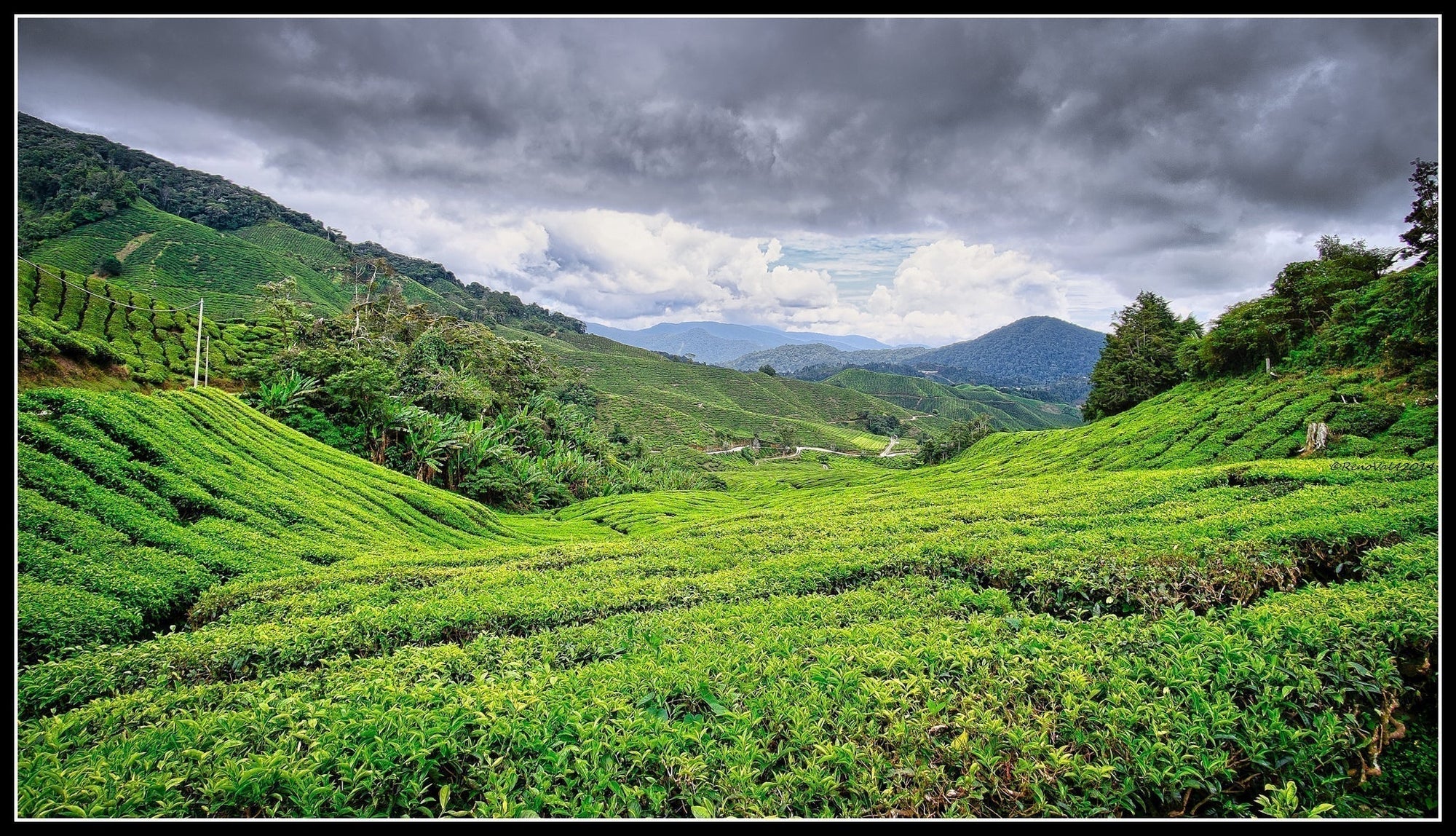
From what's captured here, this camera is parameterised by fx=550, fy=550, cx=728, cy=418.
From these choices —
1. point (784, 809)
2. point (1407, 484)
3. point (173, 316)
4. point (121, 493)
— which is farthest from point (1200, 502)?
point (173, 316)

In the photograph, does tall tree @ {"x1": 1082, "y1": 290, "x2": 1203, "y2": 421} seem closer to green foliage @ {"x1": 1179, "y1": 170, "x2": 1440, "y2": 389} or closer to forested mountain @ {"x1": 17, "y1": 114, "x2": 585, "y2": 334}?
green foliage @ {"x1": 1179, "y1": 170, "x2": 1440, "y2": 389}

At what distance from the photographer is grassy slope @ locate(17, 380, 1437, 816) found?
3.14 meters

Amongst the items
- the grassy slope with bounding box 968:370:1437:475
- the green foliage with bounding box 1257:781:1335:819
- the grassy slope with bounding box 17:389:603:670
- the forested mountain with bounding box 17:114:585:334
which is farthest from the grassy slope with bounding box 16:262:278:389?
the grassy slope with bounding box 968:370:1437:475

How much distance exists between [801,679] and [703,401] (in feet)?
432

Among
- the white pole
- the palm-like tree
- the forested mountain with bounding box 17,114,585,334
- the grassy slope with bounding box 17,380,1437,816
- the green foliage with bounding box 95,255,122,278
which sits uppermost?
the forested mountain with bounding box 17,114,585,334

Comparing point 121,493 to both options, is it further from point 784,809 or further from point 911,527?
point 911,527

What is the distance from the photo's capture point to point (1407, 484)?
9125mm

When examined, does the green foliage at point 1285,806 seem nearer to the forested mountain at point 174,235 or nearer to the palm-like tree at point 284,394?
the palm-like tree at point 284,394

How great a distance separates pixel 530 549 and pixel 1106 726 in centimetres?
1199

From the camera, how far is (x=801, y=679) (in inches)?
171

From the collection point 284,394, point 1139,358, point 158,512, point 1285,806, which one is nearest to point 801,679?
point 1285,806

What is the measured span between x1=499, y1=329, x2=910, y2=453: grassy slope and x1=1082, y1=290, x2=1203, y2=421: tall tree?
197 ft

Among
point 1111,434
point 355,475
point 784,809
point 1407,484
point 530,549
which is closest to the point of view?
point 784,809

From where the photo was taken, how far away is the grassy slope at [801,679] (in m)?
3.14
